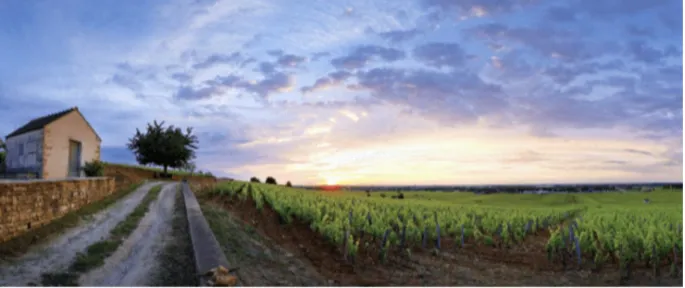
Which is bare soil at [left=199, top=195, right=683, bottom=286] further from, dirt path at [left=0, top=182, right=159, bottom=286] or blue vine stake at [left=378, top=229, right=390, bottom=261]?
dirt path at [left=0, top=182, right=159, bottom=286]

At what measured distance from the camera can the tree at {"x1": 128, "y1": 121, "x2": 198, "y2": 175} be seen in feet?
152

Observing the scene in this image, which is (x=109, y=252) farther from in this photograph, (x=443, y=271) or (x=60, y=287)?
(x=443, y=271)

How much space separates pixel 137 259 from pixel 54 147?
2131 cm

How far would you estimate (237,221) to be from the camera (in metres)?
14.3

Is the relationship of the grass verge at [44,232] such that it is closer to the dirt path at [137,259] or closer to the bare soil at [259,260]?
the dirt path at [137,259]

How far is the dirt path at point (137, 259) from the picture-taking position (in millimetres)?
8562

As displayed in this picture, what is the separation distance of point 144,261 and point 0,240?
4450 millimetres

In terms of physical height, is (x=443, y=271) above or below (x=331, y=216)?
below

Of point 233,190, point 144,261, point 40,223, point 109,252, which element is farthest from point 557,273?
point 40,223

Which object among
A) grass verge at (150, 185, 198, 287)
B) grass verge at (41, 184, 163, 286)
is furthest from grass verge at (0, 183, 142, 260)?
grass verge at (150, 185, 198, 287)

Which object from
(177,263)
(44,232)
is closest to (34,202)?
(44,232)

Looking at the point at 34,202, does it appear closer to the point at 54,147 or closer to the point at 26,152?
the point at 54,147

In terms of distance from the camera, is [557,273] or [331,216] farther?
[331,216]

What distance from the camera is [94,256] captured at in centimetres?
1024
